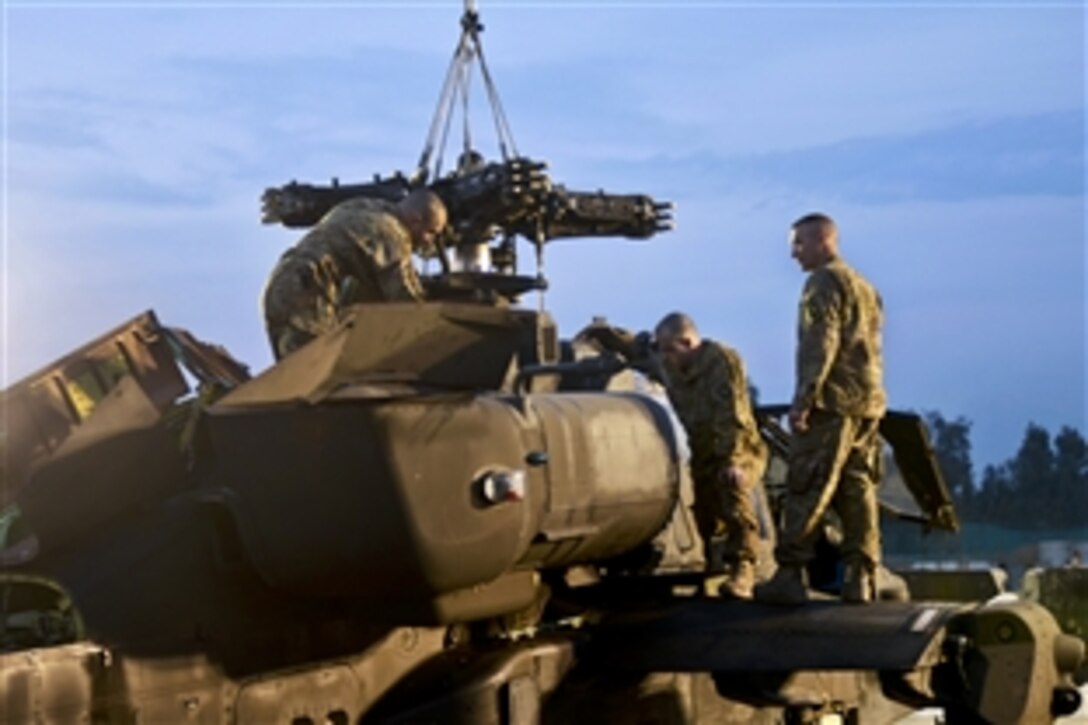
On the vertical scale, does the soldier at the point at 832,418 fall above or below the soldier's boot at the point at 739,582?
above

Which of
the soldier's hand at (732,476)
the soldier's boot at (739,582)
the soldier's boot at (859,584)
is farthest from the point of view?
the soldier's hand at (732,476)

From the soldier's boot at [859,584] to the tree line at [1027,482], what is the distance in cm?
4772

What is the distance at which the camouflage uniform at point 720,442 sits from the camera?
25.1 feet

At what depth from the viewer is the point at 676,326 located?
794cm

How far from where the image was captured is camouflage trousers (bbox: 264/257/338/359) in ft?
23.2

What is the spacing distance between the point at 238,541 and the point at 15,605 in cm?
95

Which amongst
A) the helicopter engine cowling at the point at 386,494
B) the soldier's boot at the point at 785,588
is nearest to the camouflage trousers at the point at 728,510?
the soldier's boot at the point at 785,588

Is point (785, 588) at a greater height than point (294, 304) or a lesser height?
Answer: lesser

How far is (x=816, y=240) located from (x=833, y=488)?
105cm

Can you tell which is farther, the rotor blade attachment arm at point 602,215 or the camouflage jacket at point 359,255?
the rotor blade attachment arm at point 602,215

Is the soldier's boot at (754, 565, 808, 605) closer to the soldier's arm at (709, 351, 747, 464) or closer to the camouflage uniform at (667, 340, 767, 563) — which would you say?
the camouflage uniform at (667, 340, 767, 563)

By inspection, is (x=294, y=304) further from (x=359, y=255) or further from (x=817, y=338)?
(x=817, y=338)

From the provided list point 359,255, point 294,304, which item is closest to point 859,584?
point 359,255

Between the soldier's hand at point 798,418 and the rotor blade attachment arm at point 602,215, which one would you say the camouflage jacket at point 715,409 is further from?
the rotor blade attachment arm at point 602,215
